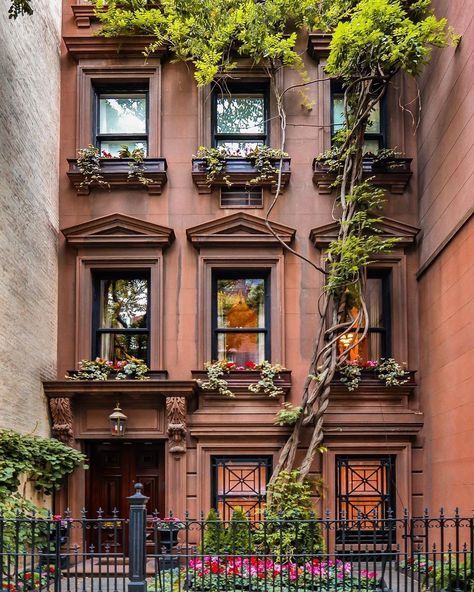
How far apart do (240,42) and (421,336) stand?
6153 mm

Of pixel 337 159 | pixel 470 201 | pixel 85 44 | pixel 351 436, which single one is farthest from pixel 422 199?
pixel 85 44

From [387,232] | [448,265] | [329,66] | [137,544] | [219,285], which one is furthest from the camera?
[219,285]

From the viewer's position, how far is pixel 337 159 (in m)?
13.9

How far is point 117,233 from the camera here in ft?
45.6

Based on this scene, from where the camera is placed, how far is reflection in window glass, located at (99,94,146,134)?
573 inches

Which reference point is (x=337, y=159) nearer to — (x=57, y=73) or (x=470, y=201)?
(x=470, y=201)

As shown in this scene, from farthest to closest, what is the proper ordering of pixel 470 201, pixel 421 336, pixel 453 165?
pixel 421 336 → pixel 453 165 → pixel 470 201

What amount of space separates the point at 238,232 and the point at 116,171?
2424 millimetres

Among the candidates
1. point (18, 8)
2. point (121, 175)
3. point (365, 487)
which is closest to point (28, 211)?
point (121, 175)

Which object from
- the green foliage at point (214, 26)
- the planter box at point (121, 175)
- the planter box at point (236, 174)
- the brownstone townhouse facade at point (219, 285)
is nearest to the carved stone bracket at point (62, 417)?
the brownstone townhouse facade at point (219, 285)

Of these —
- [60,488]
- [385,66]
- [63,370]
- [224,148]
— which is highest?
[385,66]

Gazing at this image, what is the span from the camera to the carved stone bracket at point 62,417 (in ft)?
43.2

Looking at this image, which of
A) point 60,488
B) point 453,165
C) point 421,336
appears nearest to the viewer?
point 453,165

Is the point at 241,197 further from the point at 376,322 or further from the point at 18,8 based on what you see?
the point at 18,8
